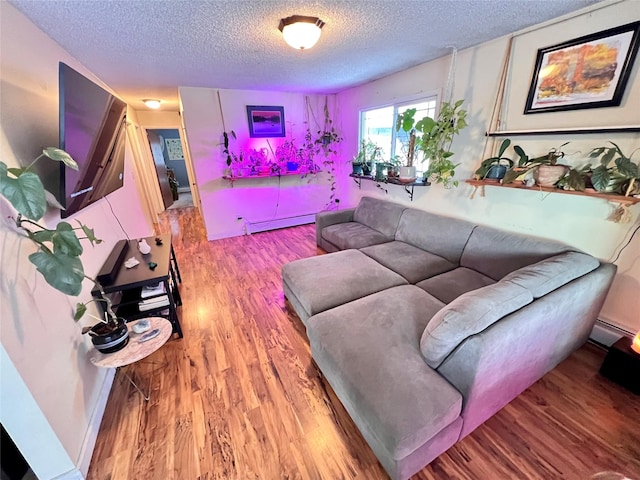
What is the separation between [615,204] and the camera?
64.3 inches

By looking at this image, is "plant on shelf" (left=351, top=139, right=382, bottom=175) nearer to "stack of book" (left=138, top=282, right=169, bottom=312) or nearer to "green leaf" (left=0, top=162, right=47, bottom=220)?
"stack of book" (left=138, top=282, right=169, bottom=312)

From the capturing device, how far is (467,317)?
1136mm

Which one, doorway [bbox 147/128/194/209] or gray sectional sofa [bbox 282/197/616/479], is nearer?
gray sectional sofa [bbox 282/197/616/479]

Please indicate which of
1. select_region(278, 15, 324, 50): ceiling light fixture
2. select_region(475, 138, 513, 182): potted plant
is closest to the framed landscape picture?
select_region(475, 138, 513, 182): potted plant

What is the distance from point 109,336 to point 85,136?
119cm

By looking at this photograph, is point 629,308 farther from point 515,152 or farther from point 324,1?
point 324,1

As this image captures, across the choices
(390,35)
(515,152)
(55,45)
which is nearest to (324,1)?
(390,35)

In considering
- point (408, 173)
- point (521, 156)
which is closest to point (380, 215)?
point (408, 173)

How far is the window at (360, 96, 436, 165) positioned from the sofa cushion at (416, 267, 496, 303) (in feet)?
4.85

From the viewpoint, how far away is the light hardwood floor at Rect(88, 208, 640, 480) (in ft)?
3.99

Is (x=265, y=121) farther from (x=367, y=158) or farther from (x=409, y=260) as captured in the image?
(x=409, y=260)

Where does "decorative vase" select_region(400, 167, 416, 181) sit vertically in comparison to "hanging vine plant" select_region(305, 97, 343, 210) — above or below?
below

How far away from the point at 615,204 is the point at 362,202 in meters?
2.33

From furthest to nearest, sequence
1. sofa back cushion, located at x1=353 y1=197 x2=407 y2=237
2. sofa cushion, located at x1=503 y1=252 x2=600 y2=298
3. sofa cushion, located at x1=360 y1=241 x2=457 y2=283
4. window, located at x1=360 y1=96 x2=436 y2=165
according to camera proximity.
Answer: sofa back cushion, located at x1=353 y1=197 x2=407 y2=237
window, located at x1=360 y1=96 x2=436 y2=165
sofa cushion, located at x1=360 y1=241 x2=457 y2=283
sofa cushion, located at x1=503 y1=252 x2=600 y2=298
